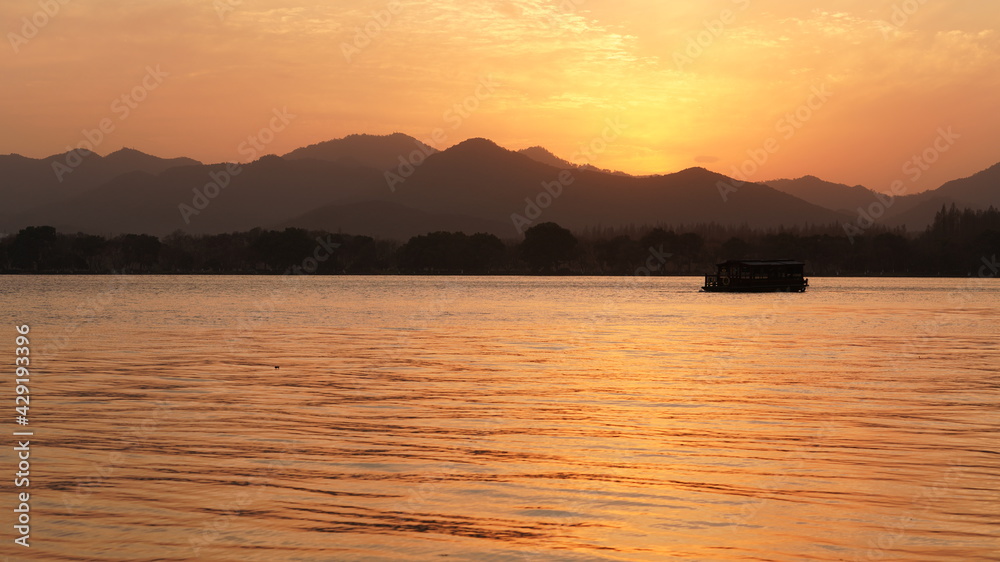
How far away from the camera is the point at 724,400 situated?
98.2 ft

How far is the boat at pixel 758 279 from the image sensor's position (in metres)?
158

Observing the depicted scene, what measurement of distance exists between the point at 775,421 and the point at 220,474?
596 inches

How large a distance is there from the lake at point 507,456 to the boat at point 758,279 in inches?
4480

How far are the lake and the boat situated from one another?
4480 inches

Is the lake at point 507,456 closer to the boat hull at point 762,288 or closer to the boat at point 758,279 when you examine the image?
the boat hull at point 762,288

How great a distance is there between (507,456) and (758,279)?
146872 mm

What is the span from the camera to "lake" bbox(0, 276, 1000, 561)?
14344 mm

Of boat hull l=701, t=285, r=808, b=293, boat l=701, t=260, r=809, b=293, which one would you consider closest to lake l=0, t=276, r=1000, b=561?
boat hull l=701, t=285, r=808, b=293

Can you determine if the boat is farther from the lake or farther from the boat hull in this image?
the lake

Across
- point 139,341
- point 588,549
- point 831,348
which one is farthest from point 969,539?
point 139,341

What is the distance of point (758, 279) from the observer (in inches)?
6319

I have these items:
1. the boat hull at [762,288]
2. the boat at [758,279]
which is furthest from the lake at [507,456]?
the boat at [758,279]

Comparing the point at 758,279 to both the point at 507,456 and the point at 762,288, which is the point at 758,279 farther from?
the point at 507,456

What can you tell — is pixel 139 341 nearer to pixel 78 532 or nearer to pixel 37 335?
pixel 37 335
